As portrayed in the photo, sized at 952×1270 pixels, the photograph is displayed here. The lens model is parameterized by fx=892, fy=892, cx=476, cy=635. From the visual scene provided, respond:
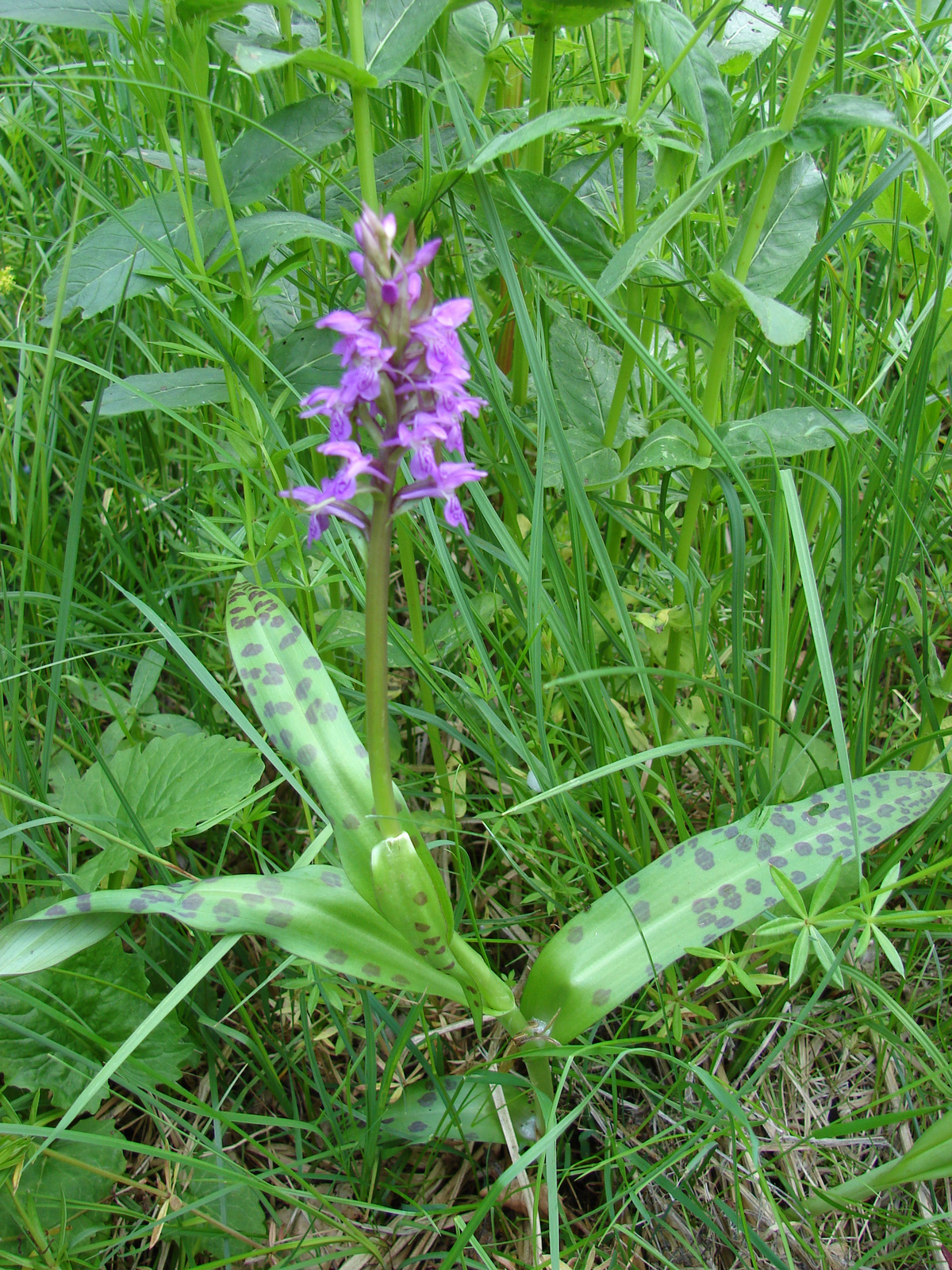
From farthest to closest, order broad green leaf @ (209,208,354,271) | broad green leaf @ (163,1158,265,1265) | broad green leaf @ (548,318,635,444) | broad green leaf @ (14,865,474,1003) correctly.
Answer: broad green leaf @ (548,318,635,444) < broad green leaf @ (209,208,354,271) < broad green leaf @ (163,1158,265,1265) < broad green leaf @ (14,865,474,1003)

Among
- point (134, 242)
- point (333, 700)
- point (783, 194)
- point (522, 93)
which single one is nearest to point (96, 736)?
point (333, 700)

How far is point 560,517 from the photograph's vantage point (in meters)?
2.29

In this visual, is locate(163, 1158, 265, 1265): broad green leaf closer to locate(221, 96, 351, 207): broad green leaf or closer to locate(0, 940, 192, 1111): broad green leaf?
locate(0, 940, 192, 1111): broad green leaf

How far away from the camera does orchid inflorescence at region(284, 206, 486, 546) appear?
1077 millimetres

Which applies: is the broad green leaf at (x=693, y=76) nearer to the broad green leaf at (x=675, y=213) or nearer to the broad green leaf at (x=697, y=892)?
the broad green leaf at (x=675, y=213)

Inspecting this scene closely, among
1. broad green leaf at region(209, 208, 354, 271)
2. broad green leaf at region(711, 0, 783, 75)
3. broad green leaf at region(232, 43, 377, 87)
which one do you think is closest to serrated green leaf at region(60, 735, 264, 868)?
broad green leaf at region(209, 208, 354, 271)

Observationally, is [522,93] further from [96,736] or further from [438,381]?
[96,736]

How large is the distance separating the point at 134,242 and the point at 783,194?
130cm

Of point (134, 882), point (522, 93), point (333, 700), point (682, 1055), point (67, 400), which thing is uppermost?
point (522, 93)

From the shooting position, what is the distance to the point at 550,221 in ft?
5.83

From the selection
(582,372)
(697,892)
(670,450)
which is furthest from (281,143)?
(697,892)

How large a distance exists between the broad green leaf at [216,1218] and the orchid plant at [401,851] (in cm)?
27

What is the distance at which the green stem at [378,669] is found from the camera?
1.21 metres

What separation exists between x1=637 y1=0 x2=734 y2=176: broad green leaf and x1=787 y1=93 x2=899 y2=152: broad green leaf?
0.52 feet
